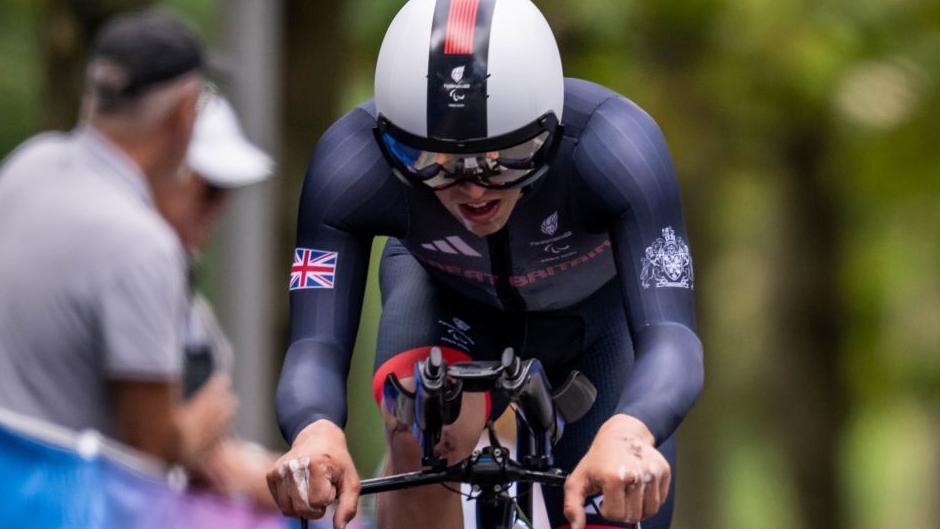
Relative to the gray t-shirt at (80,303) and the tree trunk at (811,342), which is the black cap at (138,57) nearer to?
the gray t-shirt at (80,303)

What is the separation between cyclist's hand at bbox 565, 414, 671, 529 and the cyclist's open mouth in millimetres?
761

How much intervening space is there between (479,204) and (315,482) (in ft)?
2.75

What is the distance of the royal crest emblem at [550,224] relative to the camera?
203 inches

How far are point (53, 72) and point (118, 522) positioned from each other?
18.3 feet

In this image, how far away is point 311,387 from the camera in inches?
187

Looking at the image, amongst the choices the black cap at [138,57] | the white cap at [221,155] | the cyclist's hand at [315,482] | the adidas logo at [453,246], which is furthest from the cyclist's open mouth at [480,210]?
the white cap at [221,155]

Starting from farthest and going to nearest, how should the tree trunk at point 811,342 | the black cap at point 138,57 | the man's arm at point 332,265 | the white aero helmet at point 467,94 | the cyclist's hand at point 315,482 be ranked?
1. the tree trunk at point 811,342
2. the black cap at point 138,57
3. the man's arm at point 332,265
4. the white aero helmet at point 467,94
5. the cyclist's hand at point 315,482

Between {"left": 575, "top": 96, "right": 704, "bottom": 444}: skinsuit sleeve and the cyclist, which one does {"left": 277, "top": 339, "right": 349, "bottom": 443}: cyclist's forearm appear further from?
{"left": 575, "top": 96, "right": 704, "bottom": 444}: skinsuit sleeve

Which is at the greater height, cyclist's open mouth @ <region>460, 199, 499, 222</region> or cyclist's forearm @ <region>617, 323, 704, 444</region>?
cyclist's open mouth @ <region>460, 199, 499, 222</region>

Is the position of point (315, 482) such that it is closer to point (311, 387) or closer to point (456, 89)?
point (311, 387)

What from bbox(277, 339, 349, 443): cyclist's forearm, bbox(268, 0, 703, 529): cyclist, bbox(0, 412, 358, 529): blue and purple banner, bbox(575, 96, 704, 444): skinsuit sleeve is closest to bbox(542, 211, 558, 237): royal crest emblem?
bbox(268, 0, 703, 529): cyclist

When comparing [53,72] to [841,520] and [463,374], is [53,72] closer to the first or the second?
[463,374]

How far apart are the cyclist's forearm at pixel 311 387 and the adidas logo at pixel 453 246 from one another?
Result: 0.50 meters

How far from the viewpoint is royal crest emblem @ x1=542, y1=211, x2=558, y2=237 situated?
5.15 m
